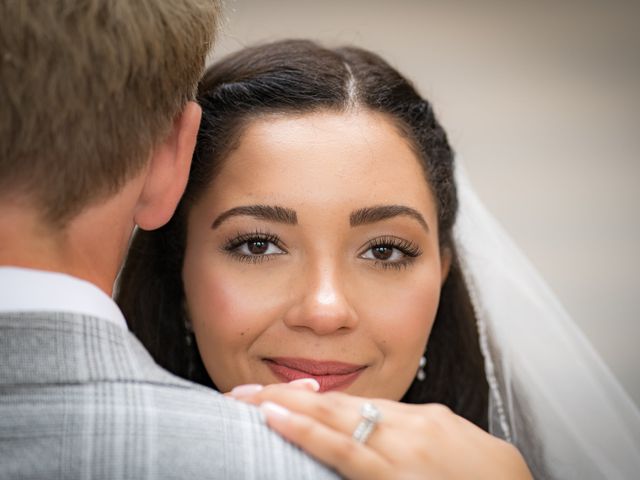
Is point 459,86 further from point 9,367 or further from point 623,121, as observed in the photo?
point 9,367

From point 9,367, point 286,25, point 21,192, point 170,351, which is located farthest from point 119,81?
point 286,25

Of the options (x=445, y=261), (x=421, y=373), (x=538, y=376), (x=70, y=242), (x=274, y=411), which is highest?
(x=70, y=242)

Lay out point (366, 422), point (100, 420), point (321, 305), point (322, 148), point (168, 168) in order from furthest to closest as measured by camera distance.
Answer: point (322, 148)
point (321, 305)
point (168, 168)
point (366, 422)
point (100, 420)

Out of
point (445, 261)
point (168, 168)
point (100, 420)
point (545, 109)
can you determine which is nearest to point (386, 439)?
point (100, 420)

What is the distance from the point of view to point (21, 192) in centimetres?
104

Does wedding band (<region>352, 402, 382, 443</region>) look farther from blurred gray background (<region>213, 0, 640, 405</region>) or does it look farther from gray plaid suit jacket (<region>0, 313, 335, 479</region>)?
blurred gray background (<region>213, 0, 640, 405</region>)

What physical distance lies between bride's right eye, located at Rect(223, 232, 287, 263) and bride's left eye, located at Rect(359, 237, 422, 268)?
165 millimetres

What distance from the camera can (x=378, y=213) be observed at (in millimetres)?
1703

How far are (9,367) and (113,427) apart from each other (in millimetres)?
131

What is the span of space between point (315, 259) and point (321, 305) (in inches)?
3.7

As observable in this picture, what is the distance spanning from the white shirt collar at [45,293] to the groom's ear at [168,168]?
23 centimetres

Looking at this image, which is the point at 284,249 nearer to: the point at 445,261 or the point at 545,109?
the point at 445,261

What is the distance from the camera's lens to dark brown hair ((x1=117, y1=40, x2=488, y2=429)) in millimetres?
1805

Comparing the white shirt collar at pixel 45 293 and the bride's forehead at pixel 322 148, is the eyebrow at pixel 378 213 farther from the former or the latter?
the white shirt collar at pixel 45 293
